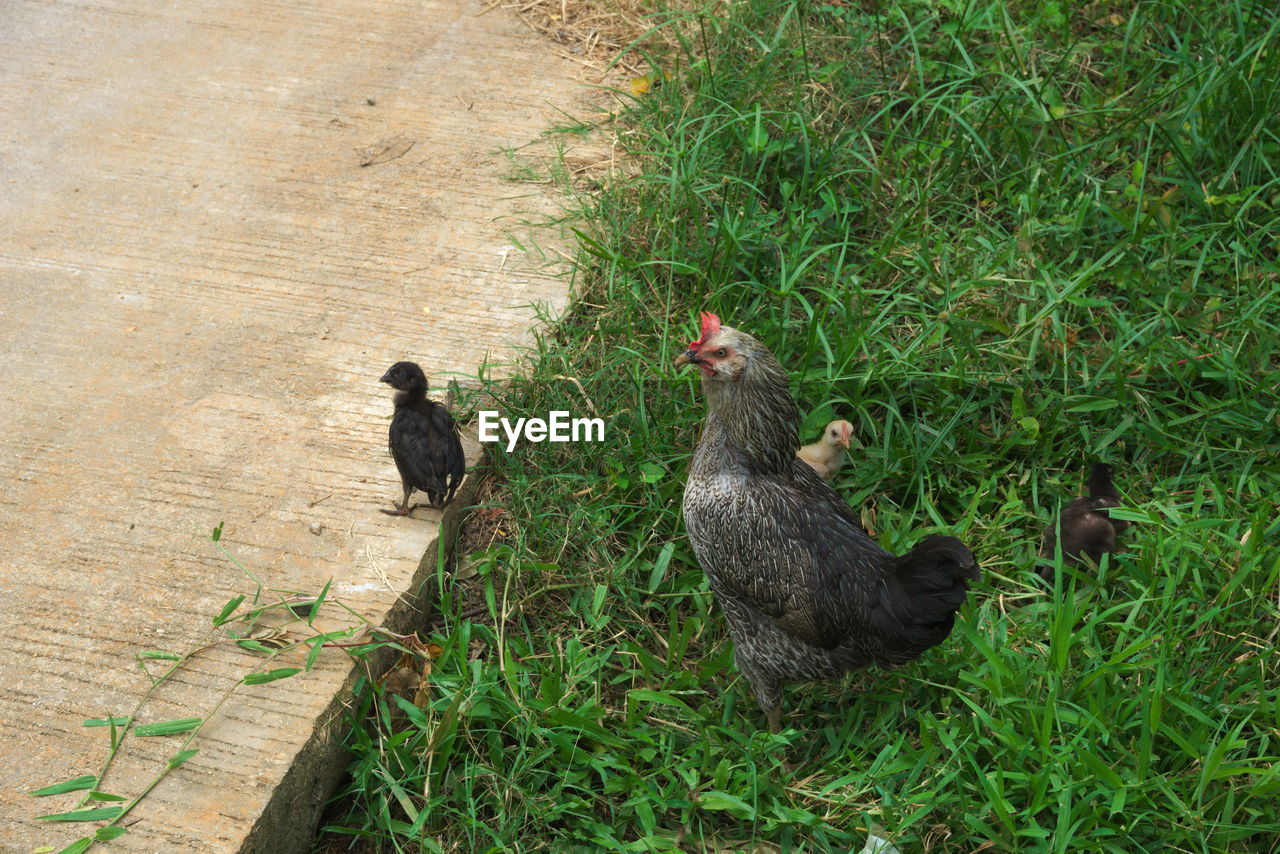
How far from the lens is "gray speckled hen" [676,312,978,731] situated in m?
3.34

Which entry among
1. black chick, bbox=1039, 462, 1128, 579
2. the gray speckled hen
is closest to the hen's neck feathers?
the gray speckled hen

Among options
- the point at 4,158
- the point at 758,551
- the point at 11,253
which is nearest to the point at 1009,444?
the point at 758,551

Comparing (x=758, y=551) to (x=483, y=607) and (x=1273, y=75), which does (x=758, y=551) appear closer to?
(x=483, y=607)

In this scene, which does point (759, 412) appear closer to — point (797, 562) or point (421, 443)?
point (797, 562)

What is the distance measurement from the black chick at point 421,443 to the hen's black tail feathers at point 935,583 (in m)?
1.62

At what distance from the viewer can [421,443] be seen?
3.85 meters

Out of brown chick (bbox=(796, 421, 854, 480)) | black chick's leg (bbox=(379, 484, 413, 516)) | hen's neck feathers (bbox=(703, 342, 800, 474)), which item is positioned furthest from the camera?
brown chick (bbox=(796, 421, 854, 480))

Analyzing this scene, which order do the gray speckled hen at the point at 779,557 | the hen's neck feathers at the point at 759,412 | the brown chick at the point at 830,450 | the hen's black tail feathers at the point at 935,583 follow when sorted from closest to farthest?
the hen's black tail feathers at the point at 935,583 < the gray speckled hen at the point at 779,557 < the hen's neck feathers at the point at 759,412 < the brown chick at the point at 830,450

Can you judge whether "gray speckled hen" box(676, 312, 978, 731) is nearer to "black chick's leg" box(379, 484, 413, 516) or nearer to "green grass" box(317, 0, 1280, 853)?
"green grass" box(317, 0, 1280, 853)

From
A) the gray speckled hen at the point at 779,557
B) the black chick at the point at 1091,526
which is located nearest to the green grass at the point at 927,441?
the black chick at the point at 1091,526

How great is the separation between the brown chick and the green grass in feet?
0.34

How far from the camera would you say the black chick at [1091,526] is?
157 inches

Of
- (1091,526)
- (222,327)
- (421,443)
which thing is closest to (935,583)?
(1091,526)

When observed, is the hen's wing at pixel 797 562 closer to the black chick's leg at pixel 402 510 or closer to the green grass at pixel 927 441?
the green grass at pixel 927 441
